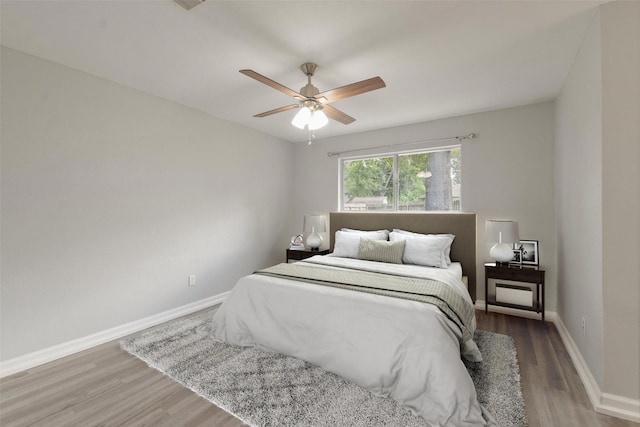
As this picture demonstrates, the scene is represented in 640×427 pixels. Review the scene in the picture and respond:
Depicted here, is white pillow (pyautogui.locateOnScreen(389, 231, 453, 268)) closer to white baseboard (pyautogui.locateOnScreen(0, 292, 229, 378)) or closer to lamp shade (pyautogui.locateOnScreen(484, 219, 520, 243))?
lamp shade (pyautogui.locateOnScreen(484, 219, 520, 243))

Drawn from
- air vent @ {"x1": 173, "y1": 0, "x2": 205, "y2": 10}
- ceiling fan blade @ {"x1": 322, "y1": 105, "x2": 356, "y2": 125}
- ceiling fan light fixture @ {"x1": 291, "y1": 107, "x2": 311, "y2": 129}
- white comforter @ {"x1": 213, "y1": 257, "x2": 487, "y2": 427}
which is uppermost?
air vent @ {"x1": 173, "y1": 0, "x2": 205, "y2": 10}

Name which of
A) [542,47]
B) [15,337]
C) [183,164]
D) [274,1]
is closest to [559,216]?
[542,47]

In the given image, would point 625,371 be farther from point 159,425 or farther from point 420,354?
point 159,425

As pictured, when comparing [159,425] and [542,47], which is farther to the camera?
[542,47]

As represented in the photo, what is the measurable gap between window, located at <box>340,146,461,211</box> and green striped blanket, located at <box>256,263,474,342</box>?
1.76m

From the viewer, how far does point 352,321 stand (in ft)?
6.81

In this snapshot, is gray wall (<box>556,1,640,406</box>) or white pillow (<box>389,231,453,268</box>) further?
white pillow (<box>389,231,453,268</box>)

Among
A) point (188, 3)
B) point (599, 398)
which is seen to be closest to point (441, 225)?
point (599, 398)

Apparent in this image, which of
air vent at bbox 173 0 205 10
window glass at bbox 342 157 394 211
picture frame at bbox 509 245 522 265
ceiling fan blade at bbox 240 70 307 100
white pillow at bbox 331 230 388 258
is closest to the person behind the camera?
air vent at bbox 173 0 205 10

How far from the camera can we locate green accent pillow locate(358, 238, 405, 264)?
3.41 m

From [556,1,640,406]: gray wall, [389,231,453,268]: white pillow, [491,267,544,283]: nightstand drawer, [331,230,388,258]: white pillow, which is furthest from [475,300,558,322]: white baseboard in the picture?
[331,230,388,258]: white pillow

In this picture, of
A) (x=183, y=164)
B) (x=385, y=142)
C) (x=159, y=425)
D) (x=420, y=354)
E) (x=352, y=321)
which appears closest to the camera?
(x=159, y=425)

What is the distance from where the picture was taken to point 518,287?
325cm

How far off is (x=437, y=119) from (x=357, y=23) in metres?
2.42
